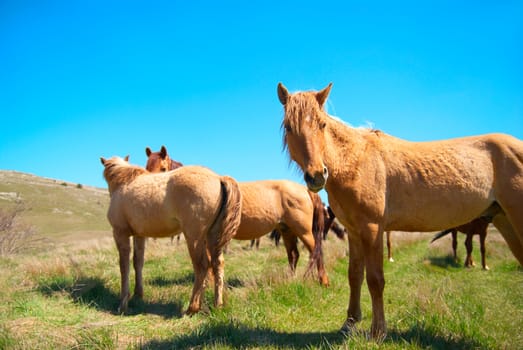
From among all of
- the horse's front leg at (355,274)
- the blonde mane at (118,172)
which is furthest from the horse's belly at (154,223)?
the horse's front leg at (355,274)

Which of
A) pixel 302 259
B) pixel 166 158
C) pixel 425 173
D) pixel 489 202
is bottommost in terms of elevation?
pixel 302 259

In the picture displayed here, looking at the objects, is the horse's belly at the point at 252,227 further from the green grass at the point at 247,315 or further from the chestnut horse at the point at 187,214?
the chestnut horse at the point at 187,214

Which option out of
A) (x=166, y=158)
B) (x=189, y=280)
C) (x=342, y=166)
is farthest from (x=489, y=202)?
(x=166, y=158)

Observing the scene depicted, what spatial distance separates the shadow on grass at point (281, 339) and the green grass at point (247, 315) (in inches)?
0.5

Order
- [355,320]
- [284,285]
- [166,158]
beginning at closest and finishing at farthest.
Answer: [355,320] → [284,285] → [166,158]

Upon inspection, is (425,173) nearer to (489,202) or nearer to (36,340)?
(489,202)

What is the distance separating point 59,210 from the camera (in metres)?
32.2

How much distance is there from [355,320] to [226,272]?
5210mm

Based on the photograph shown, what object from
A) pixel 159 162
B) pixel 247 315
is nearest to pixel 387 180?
pixel 247 315

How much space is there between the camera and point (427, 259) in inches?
411

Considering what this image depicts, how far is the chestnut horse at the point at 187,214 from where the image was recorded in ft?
16.8

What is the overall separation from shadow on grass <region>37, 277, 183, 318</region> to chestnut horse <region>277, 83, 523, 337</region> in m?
3.20

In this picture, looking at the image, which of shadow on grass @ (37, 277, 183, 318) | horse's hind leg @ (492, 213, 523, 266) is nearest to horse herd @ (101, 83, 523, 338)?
horse's hind leg @ (492, 213, 523, 266)

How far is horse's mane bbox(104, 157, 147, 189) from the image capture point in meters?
6.18
